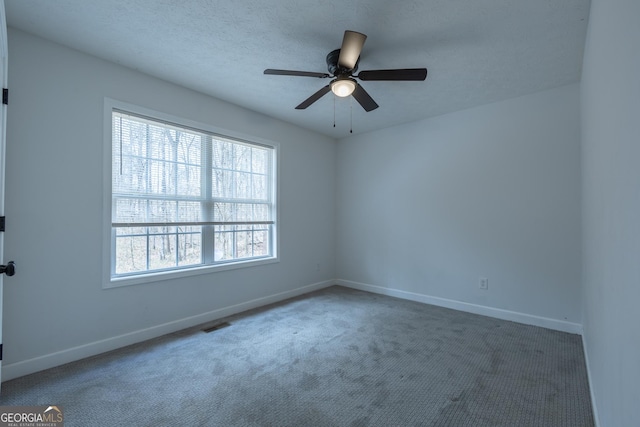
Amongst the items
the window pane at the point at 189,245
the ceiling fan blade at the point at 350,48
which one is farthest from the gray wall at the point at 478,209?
the window pane at the point at 189,245

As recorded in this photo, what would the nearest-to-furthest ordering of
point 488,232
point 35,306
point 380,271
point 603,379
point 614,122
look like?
point 614,122, point 603,379, point 35,306, point 488,232, point 380,271

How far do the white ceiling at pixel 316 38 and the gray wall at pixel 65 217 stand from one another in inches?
8.4

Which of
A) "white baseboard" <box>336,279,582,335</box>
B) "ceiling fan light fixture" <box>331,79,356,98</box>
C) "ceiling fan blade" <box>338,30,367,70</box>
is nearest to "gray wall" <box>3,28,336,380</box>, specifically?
"ceiling fan light fixture" <box>331,79,356,98</box>

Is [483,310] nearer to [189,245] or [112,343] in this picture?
[189,245]

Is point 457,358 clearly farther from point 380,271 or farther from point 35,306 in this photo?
point 35,306

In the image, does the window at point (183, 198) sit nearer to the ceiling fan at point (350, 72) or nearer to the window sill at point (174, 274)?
the window sill at point (174, 274)

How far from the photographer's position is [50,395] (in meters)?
1.96

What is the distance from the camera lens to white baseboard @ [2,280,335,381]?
86.1 inches

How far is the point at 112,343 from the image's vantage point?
8.59 ft

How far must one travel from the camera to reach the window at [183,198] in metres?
2.78

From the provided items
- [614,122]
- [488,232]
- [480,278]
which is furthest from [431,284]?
[614,122]

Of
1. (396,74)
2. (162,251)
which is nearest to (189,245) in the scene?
(162,251)

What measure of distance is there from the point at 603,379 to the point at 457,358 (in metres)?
1.14

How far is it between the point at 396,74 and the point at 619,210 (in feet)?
5.17
